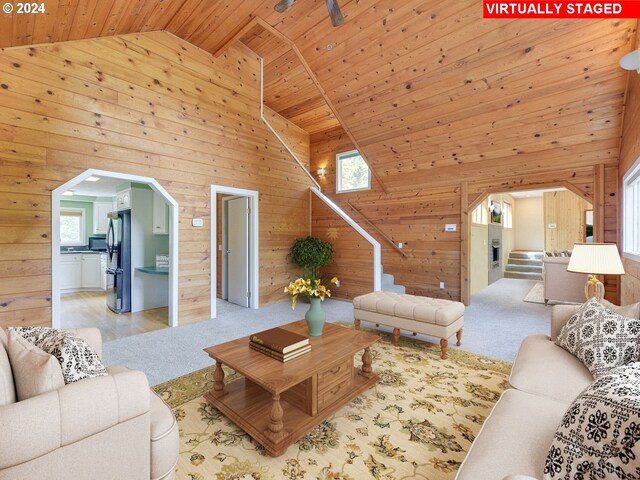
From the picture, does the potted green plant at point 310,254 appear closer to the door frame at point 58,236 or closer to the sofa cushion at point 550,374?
the door frame at point 58,236

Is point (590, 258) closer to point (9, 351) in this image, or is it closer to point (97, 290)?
point (9, 351)

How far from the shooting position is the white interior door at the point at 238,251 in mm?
5539

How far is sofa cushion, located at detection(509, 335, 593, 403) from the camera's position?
5.28 feet

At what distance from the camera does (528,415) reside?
4.52 ft

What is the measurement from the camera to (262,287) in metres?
5.57

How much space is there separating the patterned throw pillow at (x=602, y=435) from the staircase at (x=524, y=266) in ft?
29.5

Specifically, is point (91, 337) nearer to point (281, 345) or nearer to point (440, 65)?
point (281, 345)

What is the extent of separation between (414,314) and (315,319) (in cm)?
133

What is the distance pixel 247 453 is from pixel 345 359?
0.81 meters

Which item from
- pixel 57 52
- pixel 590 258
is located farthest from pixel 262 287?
pixel 590 258

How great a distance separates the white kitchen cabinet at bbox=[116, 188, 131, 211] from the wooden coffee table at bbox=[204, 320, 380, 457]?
4018 millimetres

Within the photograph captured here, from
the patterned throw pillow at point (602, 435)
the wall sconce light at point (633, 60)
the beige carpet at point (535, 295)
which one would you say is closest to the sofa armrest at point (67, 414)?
the patterned throw pillow at point (602, 435)

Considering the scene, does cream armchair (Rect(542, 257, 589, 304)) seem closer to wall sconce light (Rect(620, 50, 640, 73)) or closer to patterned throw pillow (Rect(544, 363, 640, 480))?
wall sconce light (Rect(620, 50, 640, 73))

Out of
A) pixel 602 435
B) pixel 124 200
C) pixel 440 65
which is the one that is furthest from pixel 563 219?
pixel 124 200
